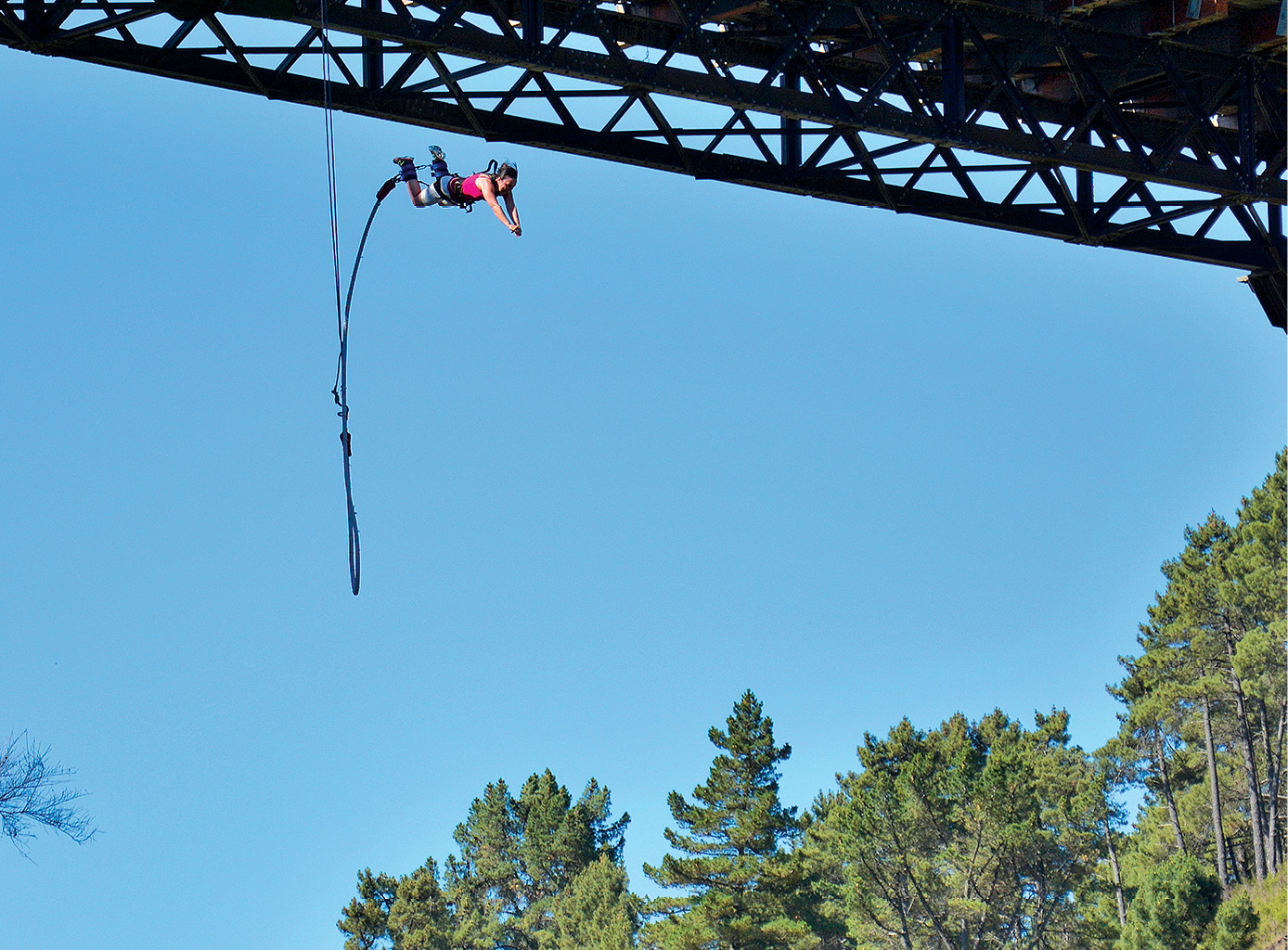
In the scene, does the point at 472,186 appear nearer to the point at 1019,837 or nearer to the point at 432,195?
the point at 432,195

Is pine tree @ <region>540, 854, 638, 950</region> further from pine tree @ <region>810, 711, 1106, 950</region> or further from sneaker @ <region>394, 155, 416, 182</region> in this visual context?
sneaker @ <region>394, 155, 416, 182</region>

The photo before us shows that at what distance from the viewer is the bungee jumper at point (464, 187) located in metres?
12.6

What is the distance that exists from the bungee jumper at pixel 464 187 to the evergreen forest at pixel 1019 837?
27447 mm

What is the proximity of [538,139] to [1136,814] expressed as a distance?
49632mm

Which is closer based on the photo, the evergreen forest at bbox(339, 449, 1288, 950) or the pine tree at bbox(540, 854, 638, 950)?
the evergreen forest at bbox(339, 449, 1288, 950)

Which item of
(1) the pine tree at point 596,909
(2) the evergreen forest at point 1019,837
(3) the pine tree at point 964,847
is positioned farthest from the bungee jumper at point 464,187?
(1) the pine tree at point 596,909

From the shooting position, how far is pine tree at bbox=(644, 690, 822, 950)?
43.4 m

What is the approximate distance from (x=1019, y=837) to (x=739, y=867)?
787cm

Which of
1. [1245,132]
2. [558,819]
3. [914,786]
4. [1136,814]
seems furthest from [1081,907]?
[1245,132]

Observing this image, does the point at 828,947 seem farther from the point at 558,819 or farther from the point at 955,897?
the point at 558,819

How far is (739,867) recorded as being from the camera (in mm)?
44312

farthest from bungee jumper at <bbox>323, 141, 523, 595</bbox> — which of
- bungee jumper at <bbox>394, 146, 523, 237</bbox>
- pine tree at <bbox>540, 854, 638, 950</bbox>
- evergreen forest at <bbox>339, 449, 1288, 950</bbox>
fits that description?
pine tree at <bbox>540, 854, 638, 950</bbox>

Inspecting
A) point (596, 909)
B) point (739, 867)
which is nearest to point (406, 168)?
point (739, 867)

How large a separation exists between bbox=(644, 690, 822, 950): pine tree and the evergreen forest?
0.19ft
